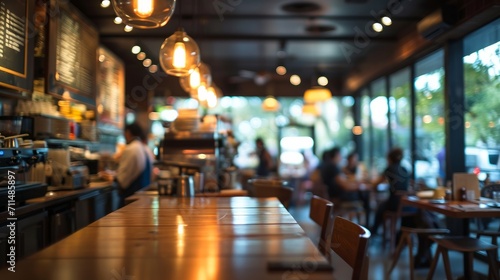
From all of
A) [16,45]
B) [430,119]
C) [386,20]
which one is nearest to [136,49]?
[16,45]

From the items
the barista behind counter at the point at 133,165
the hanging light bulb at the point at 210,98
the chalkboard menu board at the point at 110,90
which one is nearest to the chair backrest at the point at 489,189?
the hanging light bulb at the point at 210,98

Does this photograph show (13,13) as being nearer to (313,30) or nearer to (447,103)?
(313,30)

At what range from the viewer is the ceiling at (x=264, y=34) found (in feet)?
18.0

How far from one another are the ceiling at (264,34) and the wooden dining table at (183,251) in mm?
1933

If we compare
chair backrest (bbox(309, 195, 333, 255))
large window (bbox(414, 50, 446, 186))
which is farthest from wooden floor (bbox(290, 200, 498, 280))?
chair backrest (bbox(309, 195, 333, 255))

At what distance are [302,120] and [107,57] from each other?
6.10 m

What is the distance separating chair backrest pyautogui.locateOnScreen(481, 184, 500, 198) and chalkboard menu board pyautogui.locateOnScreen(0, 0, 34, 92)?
4337mm

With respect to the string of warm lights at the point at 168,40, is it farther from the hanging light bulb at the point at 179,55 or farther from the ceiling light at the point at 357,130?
the ceiling light at the point at 357,130

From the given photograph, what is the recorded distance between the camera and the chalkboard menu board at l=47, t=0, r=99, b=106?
15.4ft

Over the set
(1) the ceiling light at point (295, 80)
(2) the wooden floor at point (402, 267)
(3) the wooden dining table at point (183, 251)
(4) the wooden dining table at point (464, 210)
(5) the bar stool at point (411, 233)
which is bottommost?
(2) the wooden floor at point (402, 267)

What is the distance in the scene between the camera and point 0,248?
9.72 ft

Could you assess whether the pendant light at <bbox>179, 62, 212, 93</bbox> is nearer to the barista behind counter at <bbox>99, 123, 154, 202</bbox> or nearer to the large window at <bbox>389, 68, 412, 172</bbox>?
the barista behind counter at <bbox>99, 123, 154, 202</bbox>

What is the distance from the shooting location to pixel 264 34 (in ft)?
22.6

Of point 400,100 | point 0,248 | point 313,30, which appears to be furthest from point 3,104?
point 400,100
